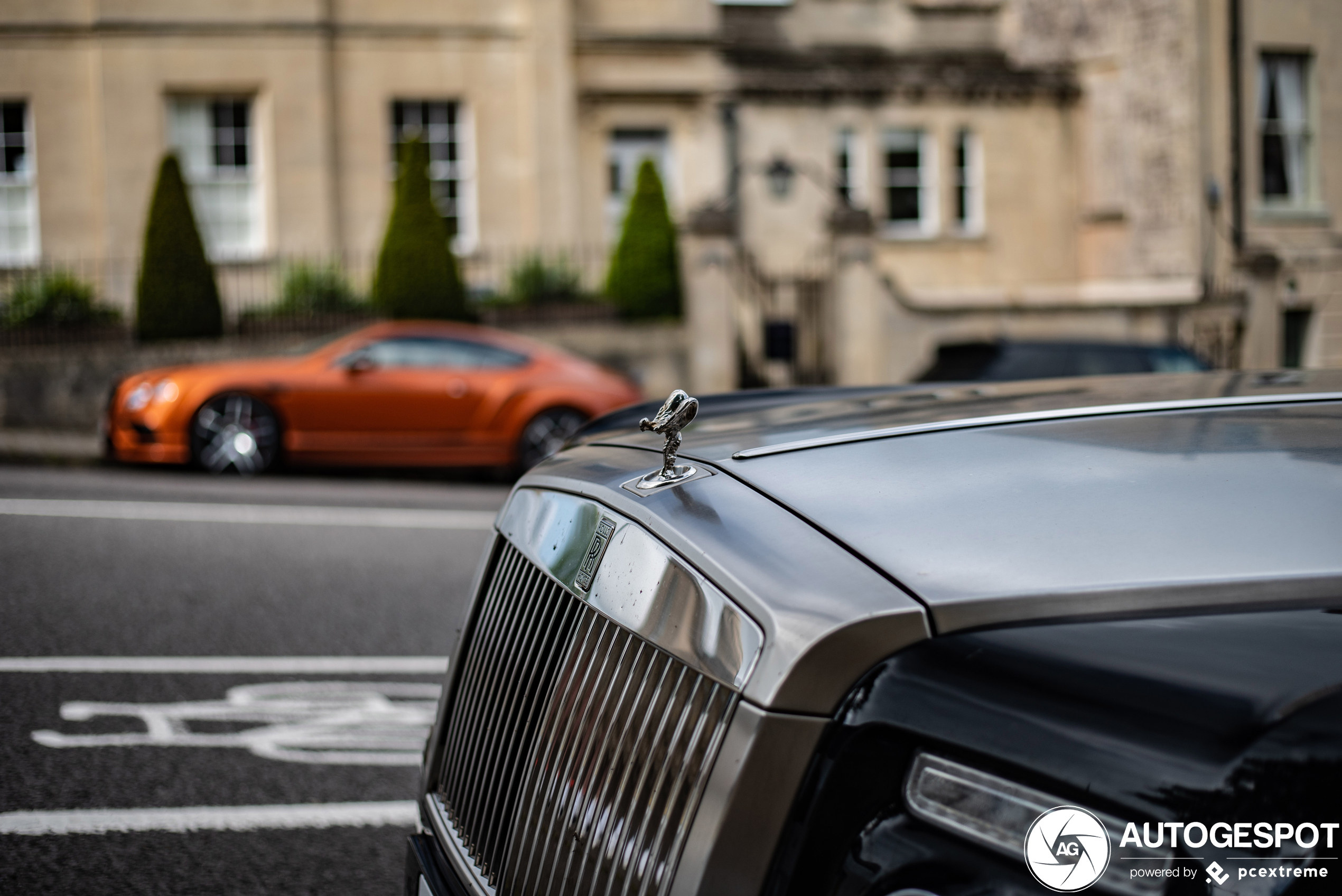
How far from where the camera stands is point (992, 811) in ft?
4.05

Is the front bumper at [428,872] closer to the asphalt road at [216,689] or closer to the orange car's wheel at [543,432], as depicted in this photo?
the asphalt road at [216,689]

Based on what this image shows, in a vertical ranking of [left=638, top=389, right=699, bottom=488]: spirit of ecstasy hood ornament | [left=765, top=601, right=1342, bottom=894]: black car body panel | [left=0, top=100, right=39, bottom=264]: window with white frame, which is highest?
[left=0, top=100, right=39, bottom=264]: window with white frame

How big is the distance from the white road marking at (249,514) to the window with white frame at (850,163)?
1590 cm

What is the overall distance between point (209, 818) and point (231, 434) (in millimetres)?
9269

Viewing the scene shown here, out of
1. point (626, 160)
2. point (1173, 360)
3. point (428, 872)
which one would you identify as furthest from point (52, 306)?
point (428, 872)

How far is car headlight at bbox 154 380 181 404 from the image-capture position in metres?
12.8

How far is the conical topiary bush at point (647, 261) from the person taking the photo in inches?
734

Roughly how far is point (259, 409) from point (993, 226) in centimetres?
1710

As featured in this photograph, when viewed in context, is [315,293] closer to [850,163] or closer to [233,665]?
[850,163]

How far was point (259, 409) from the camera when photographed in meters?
12.9

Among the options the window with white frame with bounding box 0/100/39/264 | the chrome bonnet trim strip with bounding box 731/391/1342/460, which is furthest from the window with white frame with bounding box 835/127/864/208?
the chrome bonnet trim strip with bounding box 731/391/1342/460

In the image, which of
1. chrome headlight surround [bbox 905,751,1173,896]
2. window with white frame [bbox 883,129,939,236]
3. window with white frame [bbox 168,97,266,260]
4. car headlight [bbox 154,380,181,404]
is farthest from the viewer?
window with white frame [bbox 883,129,939,236]

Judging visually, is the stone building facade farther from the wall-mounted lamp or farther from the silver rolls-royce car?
the silver rolls-royce car

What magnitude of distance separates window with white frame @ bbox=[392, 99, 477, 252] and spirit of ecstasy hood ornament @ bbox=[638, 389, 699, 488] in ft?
66.8
